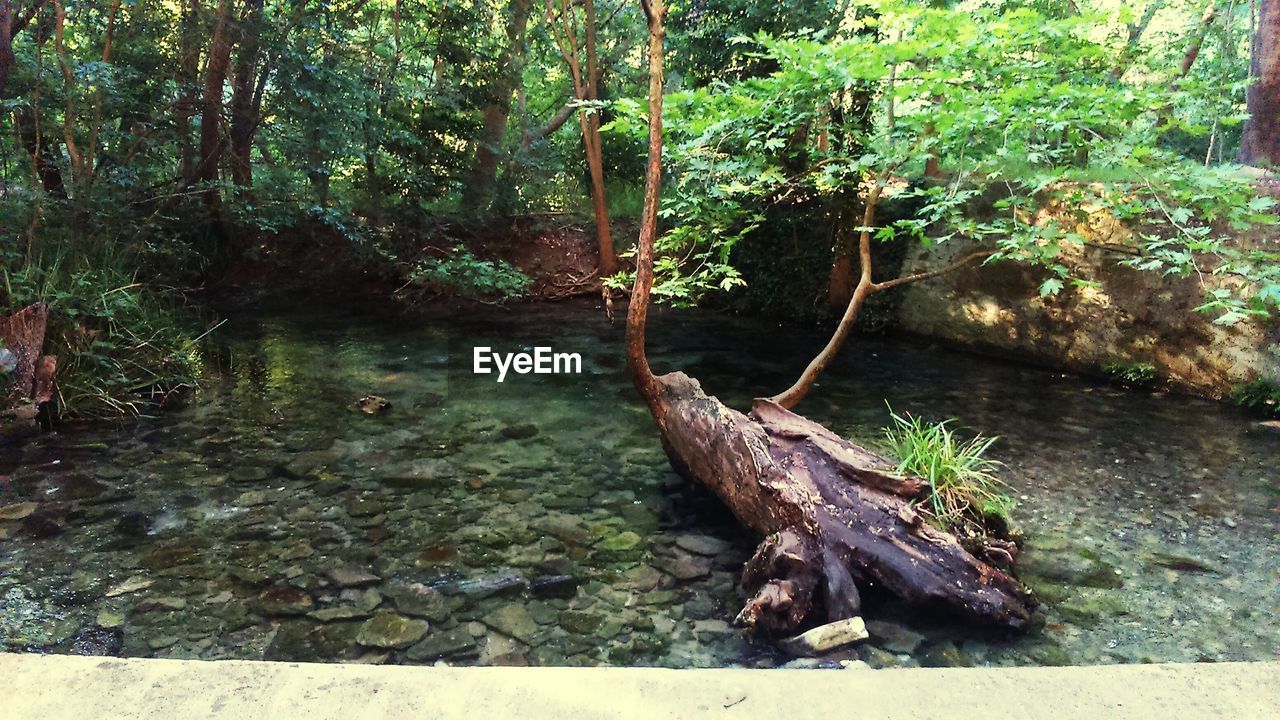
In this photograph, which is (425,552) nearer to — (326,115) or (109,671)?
(109,671)

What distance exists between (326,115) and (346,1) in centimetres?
225

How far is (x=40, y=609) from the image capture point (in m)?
3.01

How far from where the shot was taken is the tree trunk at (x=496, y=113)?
39.1 feet

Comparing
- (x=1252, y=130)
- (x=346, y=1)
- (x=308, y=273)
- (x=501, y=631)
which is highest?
(x=346, y=1)

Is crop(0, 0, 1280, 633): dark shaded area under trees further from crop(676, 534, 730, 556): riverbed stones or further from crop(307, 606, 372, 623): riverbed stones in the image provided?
crop(307, 606, 372, 623): riverbed stones

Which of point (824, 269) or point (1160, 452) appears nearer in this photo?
point (1160, 452)

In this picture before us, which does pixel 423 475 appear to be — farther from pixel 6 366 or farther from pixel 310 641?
pixel 6 366

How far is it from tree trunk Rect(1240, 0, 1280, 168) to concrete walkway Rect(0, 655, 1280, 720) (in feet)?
26.8

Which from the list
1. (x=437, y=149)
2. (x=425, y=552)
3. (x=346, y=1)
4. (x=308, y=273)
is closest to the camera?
(x=425, y=552)

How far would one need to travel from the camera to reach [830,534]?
3.27 m

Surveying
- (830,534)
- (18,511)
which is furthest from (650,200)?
(18,511)

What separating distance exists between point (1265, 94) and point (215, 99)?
12248 millimetres

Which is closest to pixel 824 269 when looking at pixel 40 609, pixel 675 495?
pixel 675 495

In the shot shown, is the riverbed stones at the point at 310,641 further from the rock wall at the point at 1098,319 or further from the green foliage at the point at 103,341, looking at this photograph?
the rock wall at the point at 1098,319
